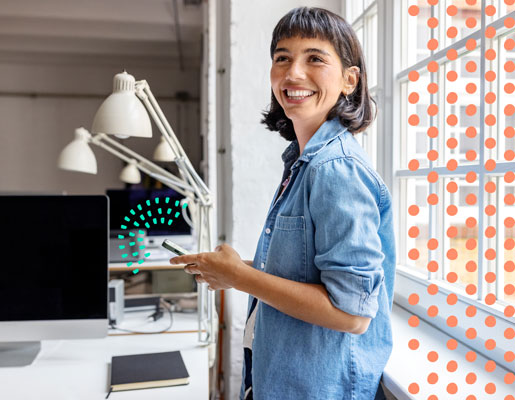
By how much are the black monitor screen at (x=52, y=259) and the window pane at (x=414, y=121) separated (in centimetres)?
96

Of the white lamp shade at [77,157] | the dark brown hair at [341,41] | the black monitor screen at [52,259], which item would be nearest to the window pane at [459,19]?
the dark brown hair at [341,41]

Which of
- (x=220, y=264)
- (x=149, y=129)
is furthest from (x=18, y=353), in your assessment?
(x=220, y=264)

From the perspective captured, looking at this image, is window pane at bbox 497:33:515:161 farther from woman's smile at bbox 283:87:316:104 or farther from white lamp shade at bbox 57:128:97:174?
white lamp shade at bbox 57:128:97:174

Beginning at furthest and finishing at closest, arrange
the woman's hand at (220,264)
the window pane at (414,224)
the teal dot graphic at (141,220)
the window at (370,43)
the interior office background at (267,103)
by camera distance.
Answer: the teal dot graphic at (141,220)
the window at (370,43)
the window pane at (414,224)
the interior office background at (267,103)
the woman's hand at (220,264)

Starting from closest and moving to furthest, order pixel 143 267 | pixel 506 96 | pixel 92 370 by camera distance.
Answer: pixel 506 96 < pixel 92 370 < pixel 143 267

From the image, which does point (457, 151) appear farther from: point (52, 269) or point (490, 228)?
point (52, 269)

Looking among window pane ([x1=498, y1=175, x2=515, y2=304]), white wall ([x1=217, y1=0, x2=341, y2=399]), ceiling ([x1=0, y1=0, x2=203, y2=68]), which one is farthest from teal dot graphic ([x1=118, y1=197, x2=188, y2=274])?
ceiling ([x1=0, y1=0, x2=203, y2=68])

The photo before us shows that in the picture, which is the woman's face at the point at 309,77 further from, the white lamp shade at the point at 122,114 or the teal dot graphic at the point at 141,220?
the teal dot graphic at the point at 141,220

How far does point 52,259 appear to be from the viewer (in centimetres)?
137

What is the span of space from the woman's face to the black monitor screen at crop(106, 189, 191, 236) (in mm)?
2073

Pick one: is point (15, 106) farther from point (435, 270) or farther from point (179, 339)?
point (435, 270)

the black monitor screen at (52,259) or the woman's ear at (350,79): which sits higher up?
the woman's ear at (350,79)

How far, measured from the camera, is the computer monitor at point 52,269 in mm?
1359

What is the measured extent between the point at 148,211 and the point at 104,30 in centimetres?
307
